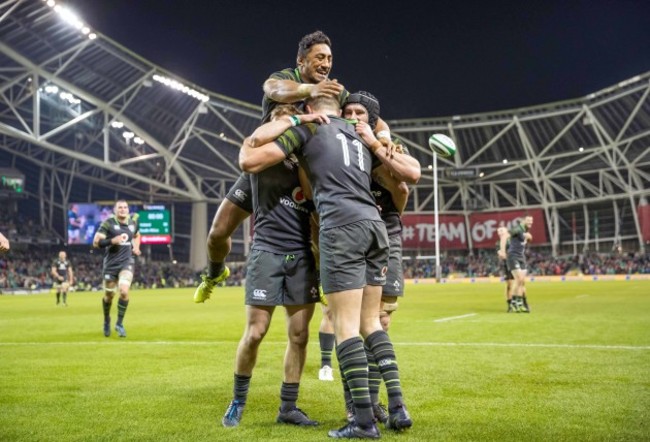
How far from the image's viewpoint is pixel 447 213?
245 ft

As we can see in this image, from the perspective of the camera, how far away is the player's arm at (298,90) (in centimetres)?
471

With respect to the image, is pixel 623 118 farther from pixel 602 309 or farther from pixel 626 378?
pixel 626 378

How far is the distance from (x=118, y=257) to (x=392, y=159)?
899cm

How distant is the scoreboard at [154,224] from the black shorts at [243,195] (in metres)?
53.1

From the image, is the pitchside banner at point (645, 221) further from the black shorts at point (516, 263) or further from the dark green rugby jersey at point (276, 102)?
the dark green rugby jersey at point (276, 102)

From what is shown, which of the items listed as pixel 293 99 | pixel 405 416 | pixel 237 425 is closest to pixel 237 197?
pixel 293 99

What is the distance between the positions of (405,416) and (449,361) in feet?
12.0

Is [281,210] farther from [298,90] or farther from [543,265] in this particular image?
[543,265]

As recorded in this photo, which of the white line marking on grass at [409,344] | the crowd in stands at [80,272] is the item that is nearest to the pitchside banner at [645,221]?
the crowd in stands at [80,272]

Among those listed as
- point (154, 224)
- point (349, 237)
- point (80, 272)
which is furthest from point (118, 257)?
point (80, 272)

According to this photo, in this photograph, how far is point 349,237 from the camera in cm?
449

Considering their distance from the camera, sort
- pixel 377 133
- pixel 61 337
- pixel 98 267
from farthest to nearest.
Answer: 1. pixel 98 267
2. pixel 61 337
3. pixel 377 133

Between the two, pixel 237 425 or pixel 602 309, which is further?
pixel 602 309

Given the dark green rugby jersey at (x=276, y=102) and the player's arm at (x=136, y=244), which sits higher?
the dark green rugby jersey at (x=276, y=102)
